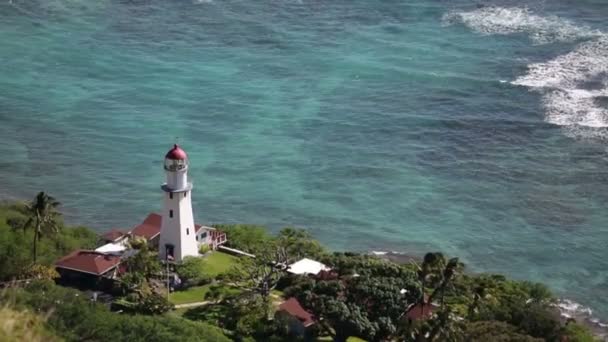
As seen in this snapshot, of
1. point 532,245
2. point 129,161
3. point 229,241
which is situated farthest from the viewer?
point 129,161

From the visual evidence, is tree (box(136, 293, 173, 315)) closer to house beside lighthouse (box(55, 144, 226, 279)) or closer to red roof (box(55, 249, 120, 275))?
house beside lighthouse (box(55, 144, 226, 279))

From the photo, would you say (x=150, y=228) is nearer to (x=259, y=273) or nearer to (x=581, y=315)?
(x=259, y=273)

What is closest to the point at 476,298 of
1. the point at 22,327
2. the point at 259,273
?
the point at 259,273

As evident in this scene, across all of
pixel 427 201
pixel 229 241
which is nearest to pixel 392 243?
pixel 427 201

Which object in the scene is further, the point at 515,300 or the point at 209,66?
the point at 209,66

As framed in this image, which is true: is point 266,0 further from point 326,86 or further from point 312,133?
point 312,133

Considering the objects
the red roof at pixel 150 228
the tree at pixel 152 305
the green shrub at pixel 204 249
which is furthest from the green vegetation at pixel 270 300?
the red roof at pixel 150 228
